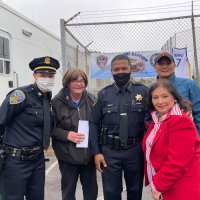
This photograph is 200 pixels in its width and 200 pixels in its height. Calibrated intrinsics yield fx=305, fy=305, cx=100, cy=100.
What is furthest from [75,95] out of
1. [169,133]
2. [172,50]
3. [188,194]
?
[172,50]

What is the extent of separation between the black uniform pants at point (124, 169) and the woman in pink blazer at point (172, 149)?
50 cm

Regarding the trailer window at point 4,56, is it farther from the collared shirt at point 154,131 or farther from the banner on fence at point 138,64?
the collared shirt at point 154,131

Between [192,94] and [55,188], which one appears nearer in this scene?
[192,94]

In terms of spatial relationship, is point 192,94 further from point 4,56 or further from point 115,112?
point 4,56

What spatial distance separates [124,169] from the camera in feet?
10.4

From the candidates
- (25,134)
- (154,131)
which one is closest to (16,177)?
(25,134)

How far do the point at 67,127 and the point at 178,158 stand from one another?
135 centimetres

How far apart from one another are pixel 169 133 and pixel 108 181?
1094 millimetres

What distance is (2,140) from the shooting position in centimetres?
293

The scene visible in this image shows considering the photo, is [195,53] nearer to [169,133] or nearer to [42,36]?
[169,133]

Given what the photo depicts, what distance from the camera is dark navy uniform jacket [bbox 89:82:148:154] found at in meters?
3.06

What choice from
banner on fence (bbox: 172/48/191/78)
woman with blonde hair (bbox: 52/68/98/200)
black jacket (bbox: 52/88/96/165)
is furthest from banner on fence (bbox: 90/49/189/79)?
black jacket (bbox: 52/88/96/165)

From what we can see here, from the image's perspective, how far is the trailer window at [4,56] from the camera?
709cm

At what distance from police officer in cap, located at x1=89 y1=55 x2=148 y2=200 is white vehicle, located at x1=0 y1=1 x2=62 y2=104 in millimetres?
4421
